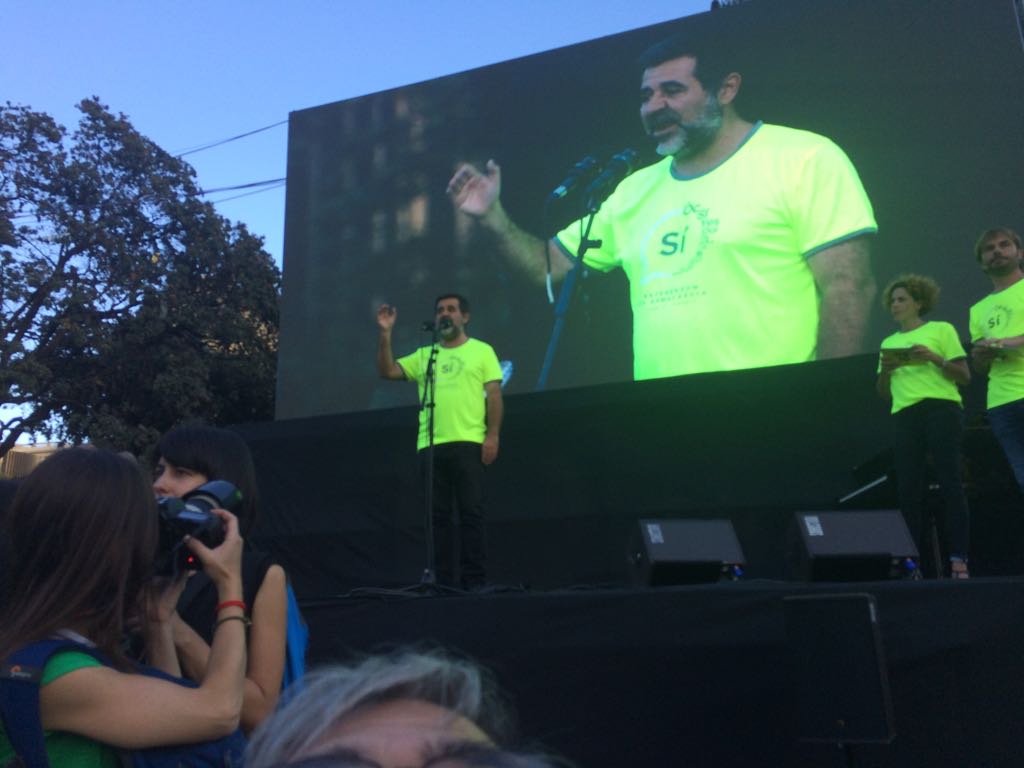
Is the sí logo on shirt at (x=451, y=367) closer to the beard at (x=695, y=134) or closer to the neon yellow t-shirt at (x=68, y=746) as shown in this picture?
the beard at (x=695, y=134)

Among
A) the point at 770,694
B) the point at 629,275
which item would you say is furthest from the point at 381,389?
the point at 770,694

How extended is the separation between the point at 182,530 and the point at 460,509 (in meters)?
3.26

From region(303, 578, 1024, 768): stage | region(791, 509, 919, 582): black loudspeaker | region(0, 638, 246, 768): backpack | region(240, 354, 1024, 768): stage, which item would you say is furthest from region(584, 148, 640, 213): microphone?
region(0, 638, 246, 768): backpack

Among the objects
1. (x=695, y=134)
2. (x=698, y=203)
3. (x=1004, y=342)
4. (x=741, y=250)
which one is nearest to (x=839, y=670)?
(x=1004, y=342)

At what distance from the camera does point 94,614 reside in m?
1.34

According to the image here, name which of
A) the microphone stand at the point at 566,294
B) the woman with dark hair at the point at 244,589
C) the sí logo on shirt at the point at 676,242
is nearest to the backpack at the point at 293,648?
the woman with dark hair at the point at 244,589

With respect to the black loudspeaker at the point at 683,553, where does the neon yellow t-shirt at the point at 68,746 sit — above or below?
below

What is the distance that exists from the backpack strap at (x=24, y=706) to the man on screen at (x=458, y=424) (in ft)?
11.2

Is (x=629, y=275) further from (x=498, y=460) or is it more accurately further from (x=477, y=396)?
(x=477, y=396)

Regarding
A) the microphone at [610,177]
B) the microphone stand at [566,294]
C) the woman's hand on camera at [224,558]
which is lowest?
the woman's hand on camera at [224,558]

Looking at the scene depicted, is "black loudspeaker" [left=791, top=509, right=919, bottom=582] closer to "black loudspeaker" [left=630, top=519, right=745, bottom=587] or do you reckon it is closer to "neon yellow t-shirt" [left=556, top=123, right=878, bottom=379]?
"black loudspeaker" [left=630, top=519, right=745, bottom=587]

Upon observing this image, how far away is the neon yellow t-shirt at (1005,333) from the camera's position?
13.2ft

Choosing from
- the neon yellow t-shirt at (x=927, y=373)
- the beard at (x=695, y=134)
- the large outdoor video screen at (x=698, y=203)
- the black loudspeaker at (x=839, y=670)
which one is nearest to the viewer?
the black loudspeaker at (x=839, y=670)

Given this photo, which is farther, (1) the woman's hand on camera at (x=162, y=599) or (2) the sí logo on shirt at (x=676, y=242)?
(2) the sí logo on shirt at (x=676, y=242)
